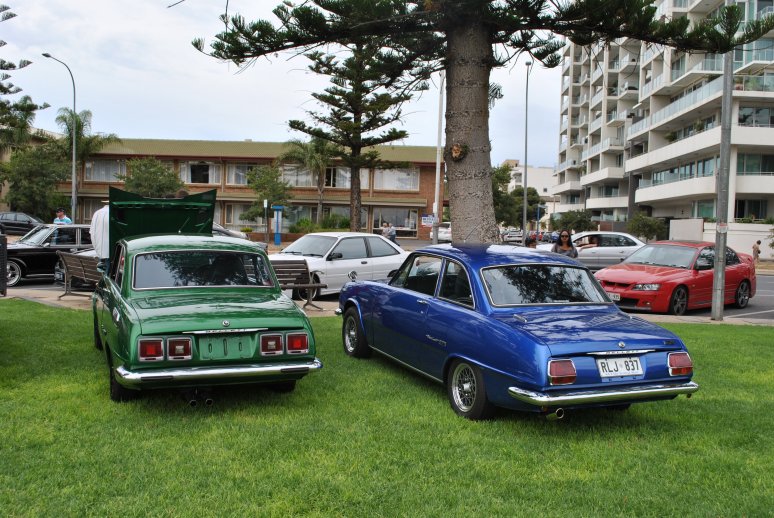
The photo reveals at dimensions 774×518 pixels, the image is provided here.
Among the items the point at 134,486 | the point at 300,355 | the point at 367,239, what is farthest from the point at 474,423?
the point at 367,239

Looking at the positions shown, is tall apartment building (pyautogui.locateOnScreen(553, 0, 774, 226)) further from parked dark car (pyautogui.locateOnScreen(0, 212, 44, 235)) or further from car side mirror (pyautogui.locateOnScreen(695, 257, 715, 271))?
parked dark car (pyautogui.locateOnScreen(0, 212, 44, 235))

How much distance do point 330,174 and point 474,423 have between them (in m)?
44.3

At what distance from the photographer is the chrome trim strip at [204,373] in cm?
501

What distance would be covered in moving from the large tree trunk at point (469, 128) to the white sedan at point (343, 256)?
218 inches

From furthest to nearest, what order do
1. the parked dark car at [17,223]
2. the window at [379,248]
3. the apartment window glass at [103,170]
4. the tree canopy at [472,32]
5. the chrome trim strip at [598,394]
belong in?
the apartment window glass at [103,170] < the parked dark car at [17,223] < the window at [379,248] < the tree canopy at [472,32] < the chrome trim strip at [598,394]

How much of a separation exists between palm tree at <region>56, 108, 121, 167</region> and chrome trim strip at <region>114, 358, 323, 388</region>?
1773 inches

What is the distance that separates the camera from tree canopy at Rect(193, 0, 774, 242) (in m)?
8.25

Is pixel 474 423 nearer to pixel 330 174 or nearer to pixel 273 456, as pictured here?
pixel 273 456

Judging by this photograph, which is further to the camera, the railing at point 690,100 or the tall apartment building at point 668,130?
the railing at point 690,100

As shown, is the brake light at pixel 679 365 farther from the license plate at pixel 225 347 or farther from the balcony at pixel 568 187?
the balcony at pixel 568 187

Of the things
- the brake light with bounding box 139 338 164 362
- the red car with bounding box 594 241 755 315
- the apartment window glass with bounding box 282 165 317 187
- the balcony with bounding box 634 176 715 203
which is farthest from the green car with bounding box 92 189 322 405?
the balcony with bounding box 634 176 715 203

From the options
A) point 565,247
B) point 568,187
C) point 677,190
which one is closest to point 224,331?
point 565,247

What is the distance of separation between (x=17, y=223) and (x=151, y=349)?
35.0 metres

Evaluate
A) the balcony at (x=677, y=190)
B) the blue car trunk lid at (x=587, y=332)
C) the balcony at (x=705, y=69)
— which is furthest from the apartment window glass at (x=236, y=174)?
the blue car trunk lid at (x=587, y=332)
